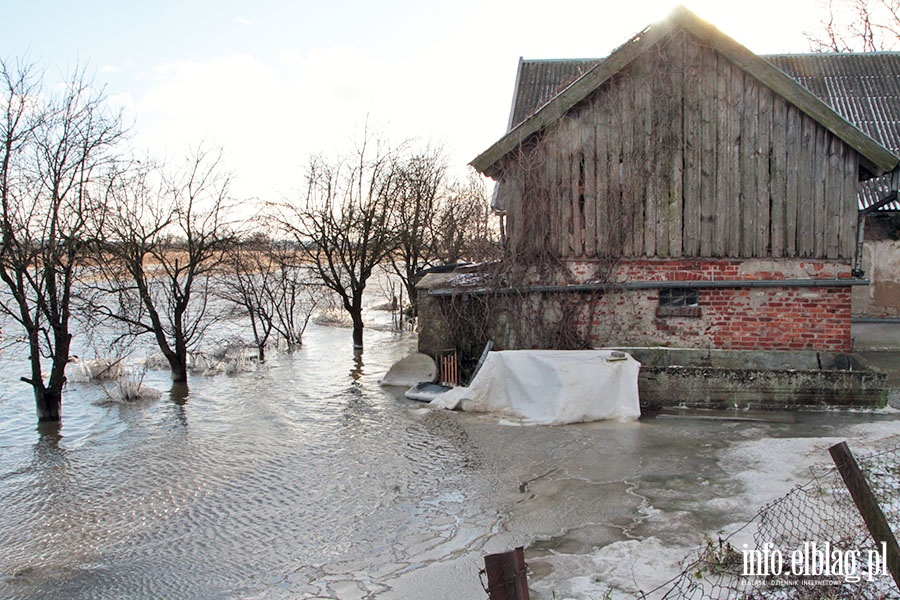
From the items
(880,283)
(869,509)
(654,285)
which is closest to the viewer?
(869,509)

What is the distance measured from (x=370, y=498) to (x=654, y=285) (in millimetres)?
6665

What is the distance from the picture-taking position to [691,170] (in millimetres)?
12070

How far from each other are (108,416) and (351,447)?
631 centimetres

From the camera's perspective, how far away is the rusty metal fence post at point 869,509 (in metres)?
3.79

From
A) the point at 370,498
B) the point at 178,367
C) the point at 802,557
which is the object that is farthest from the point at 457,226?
the point at 802,557

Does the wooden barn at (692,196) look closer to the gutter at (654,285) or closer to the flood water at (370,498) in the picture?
the gutter at (654,285)

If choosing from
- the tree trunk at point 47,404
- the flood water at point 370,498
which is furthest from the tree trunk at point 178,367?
the flood water at point 370,498

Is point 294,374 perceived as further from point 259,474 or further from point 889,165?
point 889,165

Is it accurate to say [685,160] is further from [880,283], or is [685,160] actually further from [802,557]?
[802,557]

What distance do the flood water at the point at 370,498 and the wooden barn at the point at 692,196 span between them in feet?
8.33

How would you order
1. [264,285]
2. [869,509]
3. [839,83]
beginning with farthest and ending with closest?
1. [264,285]
2. [839,83]
3. [869,509]

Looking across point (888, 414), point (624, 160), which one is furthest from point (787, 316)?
point (624, 160)

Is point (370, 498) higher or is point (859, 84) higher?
point (859, 84)

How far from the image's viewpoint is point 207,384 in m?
16.5
